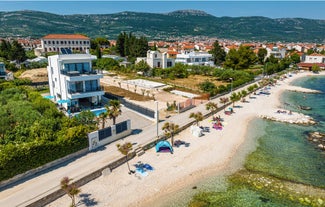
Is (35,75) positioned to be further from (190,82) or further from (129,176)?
(129,176)

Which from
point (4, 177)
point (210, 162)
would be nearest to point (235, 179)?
point (210, 162)

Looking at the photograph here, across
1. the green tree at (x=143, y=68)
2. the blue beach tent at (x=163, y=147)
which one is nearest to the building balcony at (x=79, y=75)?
the blue beach tent at (x=163, y=147)

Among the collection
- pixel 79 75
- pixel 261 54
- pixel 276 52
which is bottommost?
pixel 79 75

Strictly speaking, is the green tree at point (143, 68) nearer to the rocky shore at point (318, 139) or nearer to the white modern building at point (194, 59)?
the white modern building at point (194, 59)

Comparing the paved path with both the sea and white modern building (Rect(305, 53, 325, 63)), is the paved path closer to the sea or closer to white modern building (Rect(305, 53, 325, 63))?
the sea

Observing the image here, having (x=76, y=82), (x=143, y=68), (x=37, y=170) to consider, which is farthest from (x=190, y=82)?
(x=37, y=170)

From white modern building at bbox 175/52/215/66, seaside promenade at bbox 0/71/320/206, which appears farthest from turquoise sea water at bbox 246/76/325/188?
white modern building at bbox 175/52/215/66
